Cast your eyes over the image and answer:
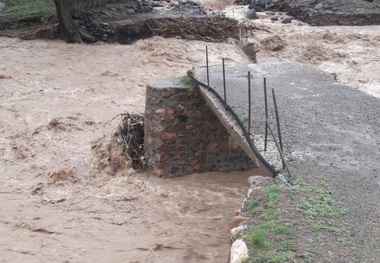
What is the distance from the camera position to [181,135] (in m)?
8.06

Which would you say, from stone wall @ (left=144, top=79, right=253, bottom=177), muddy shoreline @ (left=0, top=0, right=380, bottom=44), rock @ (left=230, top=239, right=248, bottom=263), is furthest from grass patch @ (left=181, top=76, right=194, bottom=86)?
muddy shoreline @ (left=0, top=0, right=380, bottom=44)

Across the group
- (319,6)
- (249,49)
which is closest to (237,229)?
(249,49)

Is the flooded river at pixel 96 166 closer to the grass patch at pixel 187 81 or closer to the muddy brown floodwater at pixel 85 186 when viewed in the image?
the muddy brown floodwater at pixel 85 186

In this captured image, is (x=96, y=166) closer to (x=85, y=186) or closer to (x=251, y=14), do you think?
(x=85, y=186)

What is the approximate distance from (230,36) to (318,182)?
34.2ft

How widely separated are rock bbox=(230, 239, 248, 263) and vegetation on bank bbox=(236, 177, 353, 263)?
40 millimetres

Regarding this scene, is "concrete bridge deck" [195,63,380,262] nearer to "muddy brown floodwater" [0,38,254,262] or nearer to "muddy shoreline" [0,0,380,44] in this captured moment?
"muddy brown floodwater" [0,38,254,262]

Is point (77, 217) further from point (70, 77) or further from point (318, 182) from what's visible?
point (70, 77)

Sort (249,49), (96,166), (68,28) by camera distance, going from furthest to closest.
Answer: (249,49), (68,28), (96,166)

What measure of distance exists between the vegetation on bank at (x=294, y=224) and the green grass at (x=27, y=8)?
12041 millimetres

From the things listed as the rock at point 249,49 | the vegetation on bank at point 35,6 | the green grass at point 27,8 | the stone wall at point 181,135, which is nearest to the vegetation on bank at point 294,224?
the stone wall at point 181,135

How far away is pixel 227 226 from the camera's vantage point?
679 centimetres

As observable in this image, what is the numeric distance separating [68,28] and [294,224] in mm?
10934

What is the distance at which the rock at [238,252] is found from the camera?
3.62 m
